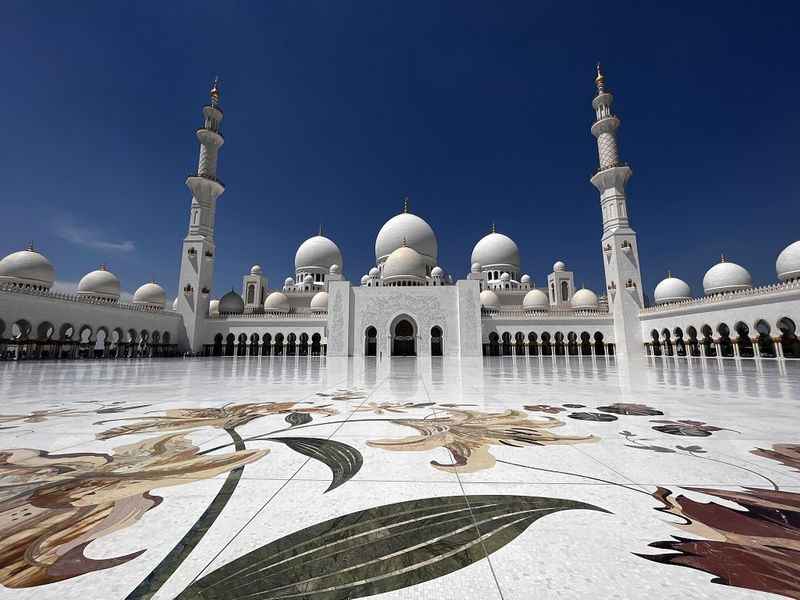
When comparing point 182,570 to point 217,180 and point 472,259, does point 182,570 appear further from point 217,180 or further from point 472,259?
point 472,259

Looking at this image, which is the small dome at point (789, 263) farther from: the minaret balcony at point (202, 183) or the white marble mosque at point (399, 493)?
the minaret balcony at point (202, 183)

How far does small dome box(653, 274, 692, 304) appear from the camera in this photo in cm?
2752

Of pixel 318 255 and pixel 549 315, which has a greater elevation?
pixel 318 255

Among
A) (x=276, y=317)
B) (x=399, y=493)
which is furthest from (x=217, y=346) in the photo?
(x=399, y=493)

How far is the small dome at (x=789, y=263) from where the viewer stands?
66.0 ft

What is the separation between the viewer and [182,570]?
3.81 feet

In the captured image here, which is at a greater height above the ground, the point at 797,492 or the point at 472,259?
the point at 472,259

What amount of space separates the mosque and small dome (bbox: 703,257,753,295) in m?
0.08

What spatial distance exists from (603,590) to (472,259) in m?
36.1

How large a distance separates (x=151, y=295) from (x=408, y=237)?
21953mm

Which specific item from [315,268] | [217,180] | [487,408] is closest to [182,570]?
[487,408]

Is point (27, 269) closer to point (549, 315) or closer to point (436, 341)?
point (436, 341)

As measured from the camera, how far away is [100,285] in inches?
1014

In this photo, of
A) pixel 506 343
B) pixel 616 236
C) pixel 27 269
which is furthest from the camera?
pixel 506 343
